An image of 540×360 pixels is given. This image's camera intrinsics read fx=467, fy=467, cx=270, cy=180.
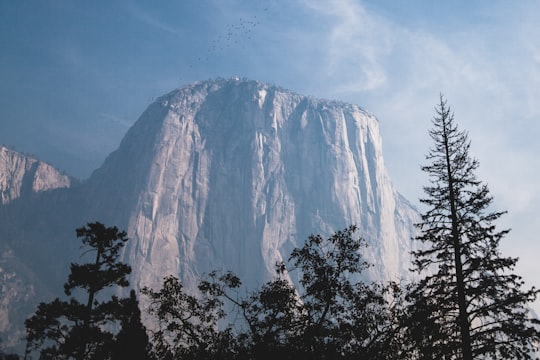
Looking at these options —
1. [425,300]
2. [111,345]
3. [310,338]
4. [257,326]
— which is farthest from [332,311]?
[111,345]

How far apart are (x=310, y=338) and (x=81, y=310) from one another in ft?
58.0

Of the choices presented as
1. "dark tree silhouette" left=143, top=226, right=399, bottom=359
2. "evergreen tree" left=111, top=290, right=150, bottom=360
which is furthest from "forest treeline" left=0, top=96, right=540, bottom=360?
"evergreen tree" left=111, top=290, right=150, bottom=360

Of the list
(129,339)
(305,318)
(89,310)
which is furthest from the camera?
(129,339)

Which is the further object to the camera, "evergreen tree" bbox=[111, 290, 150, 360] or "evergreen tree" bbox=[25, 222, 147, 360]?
"evergreen tree" bbox=[111, 290, 150, 360]

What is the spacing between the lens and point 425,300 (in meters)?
17.8

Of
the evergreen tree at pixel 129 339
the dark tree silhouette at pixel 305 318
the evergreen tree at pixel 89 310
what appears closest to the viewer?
the dark tree silhouette at pixel 305 318

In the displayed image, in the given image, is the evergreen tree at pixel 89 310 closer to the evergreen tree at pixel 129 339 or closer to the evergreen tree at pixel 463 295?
the evergreen tree at pixel 129 339

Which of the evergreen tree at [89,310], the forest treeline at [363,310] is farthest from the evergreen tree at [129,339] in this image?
the forest treeline at [363,310]

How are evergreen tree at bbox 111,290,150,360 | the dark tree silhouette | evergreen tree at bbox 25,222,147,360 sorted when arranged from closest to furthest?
the dark tree silhouette
evergreen tree at bbox 25,222,147,360
evergreen tree at bbox 111,290,150,360

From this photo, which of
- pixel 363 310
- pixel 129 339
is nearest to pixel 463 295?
pixel 363 310

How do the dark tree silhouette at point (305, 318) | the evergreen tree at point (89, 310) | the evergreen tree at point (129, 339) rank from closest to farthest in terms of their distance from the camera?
the dark tree silhouette at point (305, 318) < the evergreen tree at point (89, 310) < the evergreen tree at point (129, 339)

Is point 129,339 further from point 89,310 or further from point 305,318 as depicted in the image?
point 305,318

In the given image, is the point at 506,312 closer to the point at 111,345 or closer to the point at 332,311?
the point at 332,311

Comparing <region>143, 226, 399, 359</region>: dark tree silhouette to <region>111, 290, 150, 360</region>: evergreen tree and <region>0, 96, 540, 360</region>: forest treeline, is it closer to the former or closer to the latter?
<region>0, 96, 540, 360</region>: forest treeline
